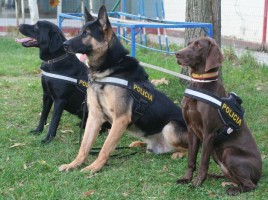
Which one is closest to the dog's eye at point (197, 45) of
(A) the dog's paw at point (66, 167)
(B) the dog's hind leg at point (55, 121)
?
(A) the dog's paw at point (66, 167)

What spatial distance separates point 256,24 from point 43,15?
30.5 ft

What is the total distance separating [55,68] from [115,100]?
116cm

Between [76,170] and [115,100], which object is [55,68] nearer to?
[115,100]

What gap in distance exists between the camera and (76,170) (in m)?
4.74

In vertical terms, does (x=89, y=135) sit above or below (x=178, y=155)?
above

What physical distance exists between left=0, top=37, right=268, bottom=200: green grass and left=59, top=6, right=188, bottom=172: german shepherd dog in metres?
0.23

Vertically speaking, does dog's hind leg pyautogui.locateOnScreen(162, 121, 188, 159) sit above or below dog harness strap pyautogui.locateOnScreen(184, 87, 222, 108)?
below

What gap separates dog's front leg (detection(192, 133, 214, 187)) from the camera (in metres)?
4.09

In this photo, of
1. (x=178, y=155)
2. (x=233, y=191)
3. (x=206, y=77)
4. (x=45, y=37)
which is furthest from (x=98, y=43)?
(x=233, y=191)

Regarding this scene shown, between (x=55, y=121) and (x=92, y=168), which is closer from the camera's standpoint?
(x=92, y=168)

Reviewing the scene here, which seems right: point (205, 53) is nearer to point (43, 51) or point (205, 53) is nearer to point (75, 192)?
point (75, 192)

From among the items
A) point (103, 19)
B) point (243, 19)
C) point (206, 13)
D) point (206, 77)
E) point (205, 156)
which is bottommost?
point (205, 156)

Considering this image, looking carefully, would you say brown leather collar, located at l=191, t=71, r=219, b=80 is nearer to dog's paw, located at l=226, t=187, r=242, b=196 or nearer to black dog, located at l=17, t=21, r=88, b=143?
dog's paw, located at l=226, t=187, r=242, b=196

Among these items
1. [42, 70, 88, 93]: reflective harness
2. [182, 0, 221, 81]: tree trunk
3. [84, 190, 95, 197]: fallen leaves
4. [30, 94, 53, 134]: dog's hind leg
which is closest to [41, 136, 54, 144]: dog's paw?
[30, 94, 53, 134]: dog's hind leg
